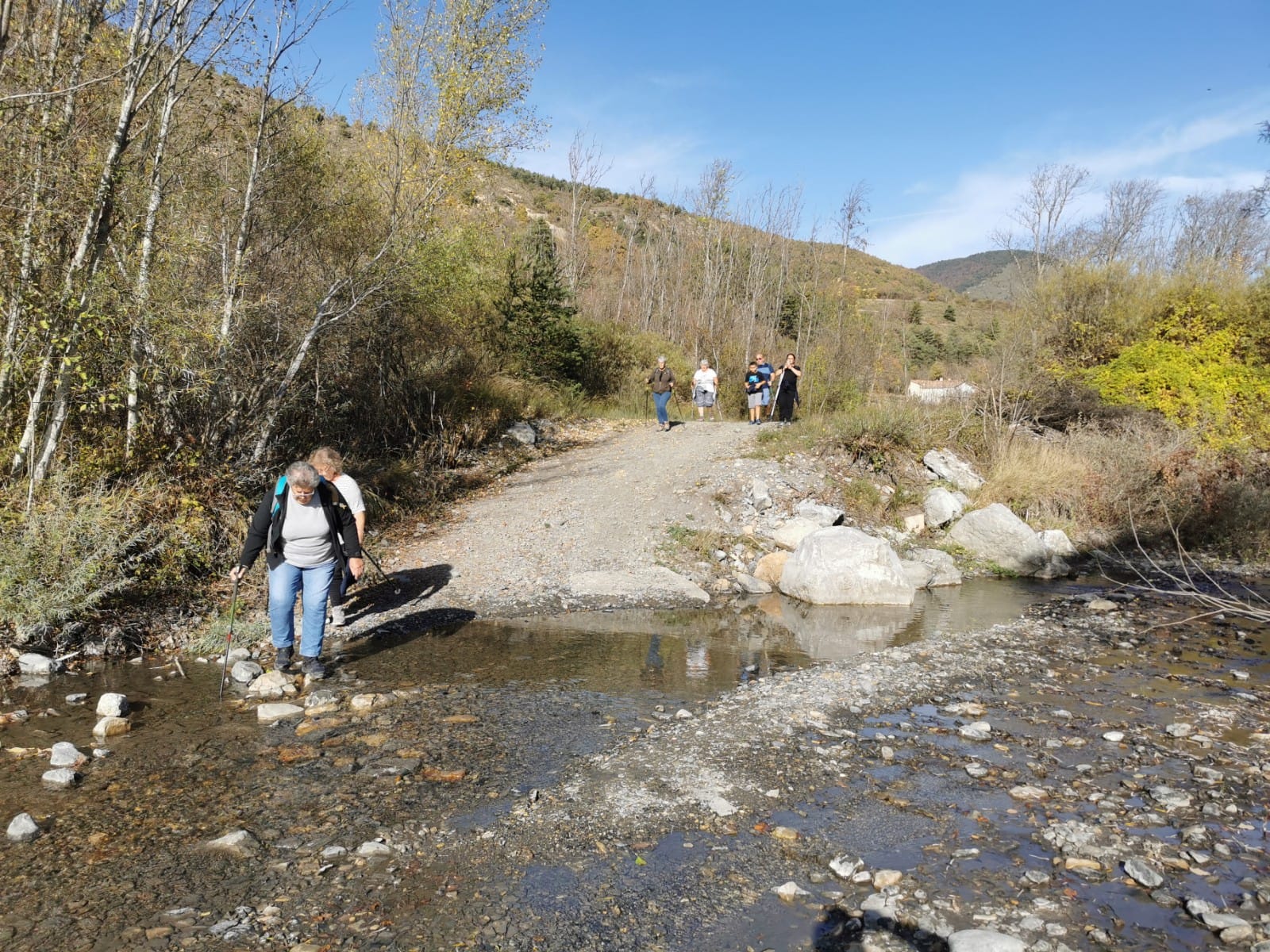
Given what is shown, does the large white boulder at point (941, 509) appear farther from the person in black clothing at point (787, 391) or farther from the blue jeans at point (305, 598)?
the blue jeans at point (305, 598)

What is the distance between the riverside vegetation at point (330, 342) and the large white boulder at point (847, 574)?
3.73m

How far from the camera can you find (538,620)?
987 centimetres

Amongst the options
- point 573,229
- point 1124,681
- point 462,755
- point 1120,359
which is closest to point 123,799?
point 462,755

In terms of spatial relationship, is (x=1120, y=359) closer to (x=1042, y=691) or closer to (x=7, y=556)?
(x=1042, y=691)

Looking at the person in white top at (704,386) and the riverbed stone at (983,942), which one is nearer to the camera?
the riverbed stone at (983,942)

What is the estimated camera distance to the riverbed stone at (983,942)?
139 inches

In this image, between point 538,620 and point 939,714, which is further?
point 538,620

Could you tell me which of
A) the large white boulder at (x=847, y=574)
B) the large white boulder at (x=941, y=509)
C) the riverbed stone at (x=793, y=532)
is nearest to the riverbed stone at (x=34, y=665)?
the large white boulder at (x=847, y=574)

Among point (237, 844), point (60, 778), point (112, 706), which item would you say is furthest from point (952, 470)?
point (60, 778)

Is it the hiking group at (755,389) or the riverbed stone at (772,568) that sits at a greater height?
the hiking group at (755,389)

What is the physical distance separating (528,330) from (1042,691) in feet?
56.4

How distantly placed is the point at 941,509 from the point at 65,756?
13.8 m

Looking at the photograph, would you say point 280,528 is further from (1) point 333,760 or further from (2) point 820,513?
(2) point 820,513

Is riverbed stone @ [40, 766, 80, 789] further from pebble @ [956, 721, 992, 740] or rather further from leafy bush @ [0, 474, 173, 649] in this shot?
pebble @ [956, 721, 992, 740]
